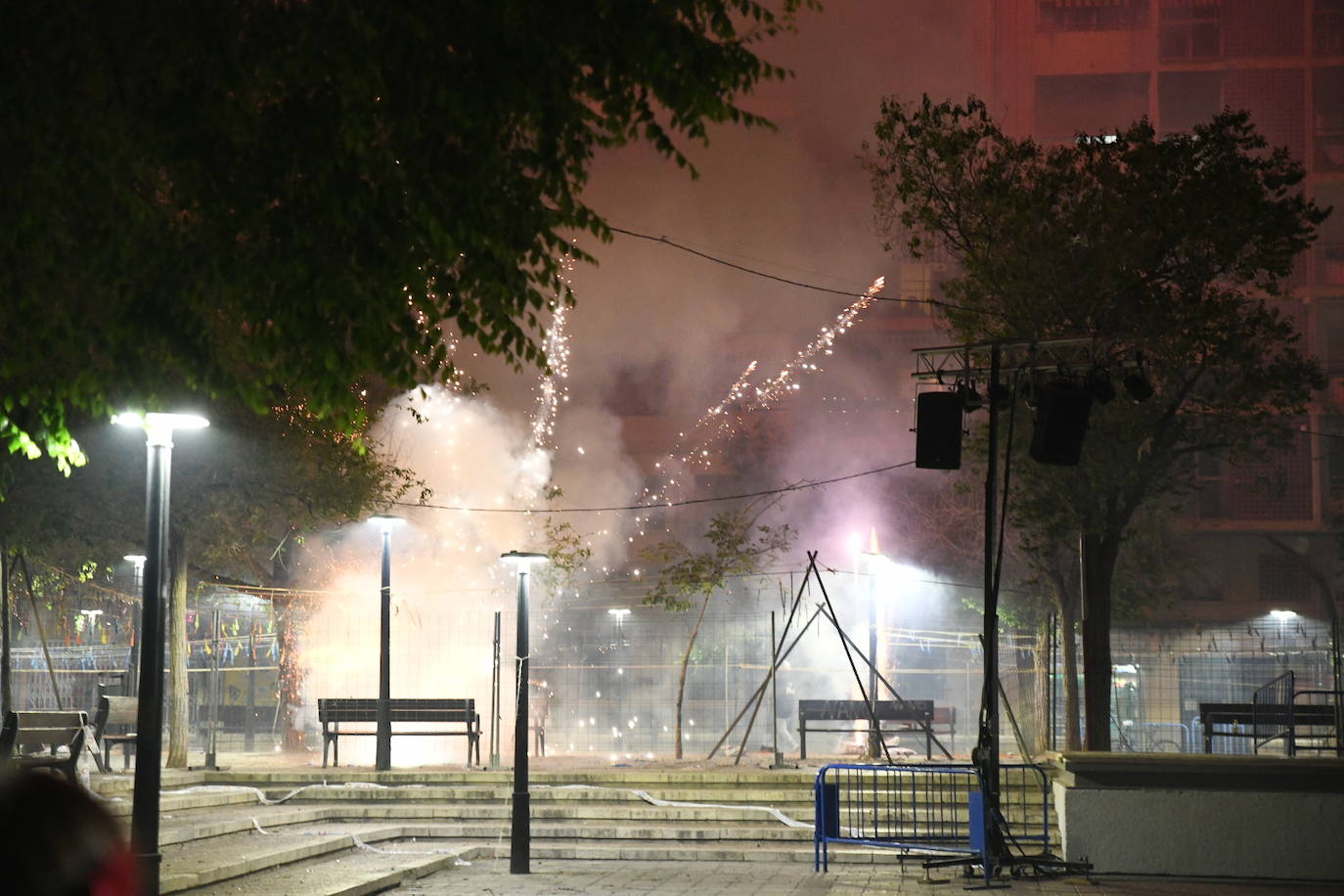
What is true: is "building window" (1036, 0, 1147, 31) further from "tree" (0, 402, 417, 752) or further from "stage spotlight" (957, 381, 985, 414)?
"stage spotlight" (957, 381, 985, 414)

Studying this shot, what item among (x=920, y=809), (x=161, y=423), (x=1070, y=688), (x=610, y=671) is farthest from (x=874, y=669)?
(x=161, y=423)

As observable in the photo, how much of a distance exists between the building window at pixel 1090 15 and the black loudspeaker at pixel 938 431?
46.3 metres

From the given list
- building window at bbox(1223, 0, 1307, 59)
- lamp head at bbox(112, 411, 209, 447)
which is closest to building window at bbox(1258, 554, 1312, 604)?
building window at bbox(1223, 0, 1307, 59)

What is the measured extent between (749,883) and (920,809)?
4.40 m

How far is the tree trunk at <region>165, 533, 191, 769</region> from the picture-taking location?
19.5 m

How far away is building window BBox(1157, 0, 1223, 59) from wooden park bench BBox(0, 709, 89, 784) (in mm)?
48609

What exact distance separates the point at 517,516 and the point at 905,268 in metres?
31.0

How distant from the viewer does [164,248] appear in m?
7.51

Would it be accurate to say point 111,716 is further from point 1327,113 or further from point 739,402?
point 1327,113

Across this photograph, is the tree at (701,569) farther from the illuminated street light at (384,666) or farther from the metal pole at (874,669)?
the illuminated street light at (384,666)

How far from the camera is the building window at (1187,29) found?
5428cm

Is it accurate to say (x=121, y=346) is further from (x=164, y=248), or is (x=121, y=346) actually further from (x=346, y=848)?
(x=346, y=848)

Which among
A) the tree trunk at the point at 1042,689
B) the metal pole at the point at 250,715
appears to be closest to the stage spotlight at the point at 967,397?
the tree trunk at the point at 1042,689

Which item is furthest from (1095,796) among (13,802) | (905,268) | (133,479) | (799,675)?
(905,268)
